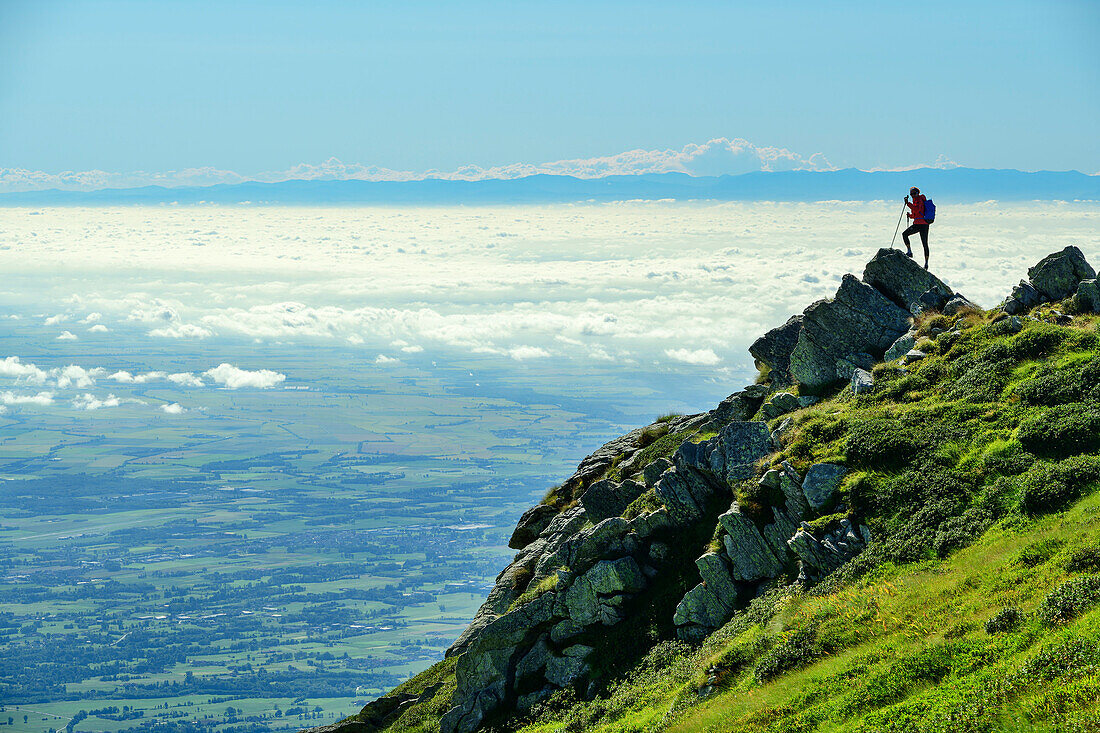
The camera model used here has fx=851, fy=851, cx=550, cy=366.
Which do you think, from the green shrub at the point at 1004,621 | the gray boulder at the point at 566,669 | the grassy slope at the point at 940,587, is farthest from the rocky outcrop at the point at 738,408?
the green shrub at the point at 1004,621

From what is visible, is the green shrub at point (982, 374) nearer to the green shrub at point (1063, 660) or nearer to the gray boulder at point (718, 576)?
the gray boulder at point (718, 576)

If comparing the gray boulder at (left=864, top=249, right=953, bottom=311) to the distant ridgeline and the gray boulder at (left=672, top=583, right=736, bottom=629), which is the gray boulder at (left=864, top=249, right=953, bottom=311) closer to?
the distant ridgeline

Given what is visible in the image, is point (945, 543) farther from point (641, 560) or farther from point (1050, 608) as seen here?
point (641, 560)

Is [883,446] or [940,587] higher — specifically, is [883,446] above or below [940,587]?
above

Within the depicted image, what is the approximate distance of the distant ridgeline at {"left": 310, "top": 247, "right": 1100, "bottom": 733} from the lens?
1911 centimetres

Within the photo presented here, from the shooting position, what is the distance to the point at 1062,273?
37750 mm

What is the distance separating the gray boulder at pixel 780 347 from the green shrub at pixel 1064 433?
15933 millimetres

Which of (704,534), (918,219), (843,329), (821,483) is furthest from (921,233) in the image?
(704,534)

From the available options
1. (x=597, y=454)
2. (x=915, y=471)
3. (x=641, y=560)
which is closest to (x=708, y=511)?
(x=641, y=560)

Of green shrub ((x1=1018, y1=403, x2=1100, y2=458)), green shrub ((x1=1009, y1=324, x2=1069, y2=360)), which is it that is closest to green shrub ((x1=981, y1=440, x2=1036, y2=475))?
green shrub ((x1=1018, y1=403, x2=1100, y2=458))

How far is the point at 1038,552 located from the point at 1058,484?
11.8 feet

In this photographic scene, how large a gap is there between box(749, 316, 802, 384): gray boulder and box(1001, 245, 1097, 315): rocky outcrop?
1011cm

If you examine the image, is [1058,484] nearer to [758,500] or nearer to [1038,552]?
[1038,552]

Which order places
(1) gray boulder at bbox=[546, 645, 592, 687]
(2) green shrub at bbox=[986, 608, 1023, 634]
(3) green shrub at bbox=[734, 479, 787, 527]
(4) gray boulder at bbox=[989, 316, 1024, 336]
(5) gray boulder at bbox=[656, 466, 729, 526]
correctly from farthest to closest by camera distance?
(4) gray boulder at bbox=[989, 316, 1024, 336] → (5) gray boulder at bbox=[656, 466, 729, 526] → (1) gray boulder at bbox=[546, 645, 592, 687] → (3) green shrub at bbox=[734, 479, 787, 527] → (2) green shrub at bbox=[986, 608, 1023, 634]
